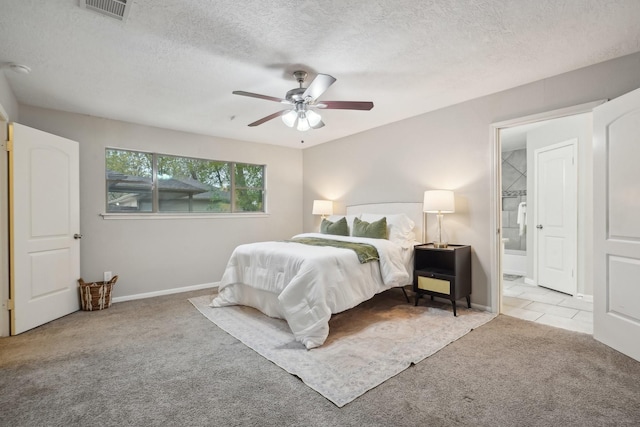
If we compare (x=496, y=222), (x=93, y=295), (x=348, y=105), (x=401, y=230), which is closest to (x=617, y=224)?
(x=496, y=222)

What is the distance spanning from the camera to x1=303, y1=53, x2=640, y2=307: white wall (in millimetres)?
2834

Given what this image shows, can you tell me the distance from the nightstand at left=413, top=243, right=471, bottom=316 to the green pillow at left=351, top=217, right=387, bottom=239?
0.46 meters

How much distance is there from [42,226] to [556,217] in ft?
→ 21.2

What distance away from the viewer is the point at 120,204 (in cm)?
429

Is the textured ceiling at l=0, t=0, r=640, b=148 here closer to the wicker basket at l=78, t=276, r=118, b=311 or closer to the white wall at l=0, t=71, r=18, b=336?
the white wall at l=0, t=71, r=18, b=336

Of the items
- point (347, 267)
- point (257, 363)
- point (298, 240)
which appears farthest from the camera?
point (298, 240)

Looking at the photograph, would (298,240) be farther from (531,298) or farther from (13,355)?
(531,298)

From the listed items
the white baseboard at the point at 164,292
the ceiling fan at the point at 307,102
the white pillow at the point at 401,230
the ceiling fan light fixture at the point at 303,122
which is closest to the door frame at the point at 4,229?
the white baseboard at the point at 164,292

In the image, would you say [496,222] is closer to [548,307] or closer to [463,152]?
[463,152]

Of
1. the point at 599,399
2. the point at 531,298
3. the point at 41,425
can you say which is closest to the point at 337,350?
the point at 599,399

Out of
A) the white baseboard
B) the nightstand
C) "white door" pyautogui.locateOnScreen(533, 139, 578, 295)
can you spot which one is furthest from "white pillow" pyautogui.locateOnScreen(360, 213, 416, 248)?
the white baseboard

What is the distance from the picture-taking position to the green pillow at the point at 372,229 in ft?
12.9

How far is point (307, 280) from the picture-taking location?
272 cm

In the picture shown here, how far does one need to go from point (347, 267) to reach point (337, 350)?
0.76m
